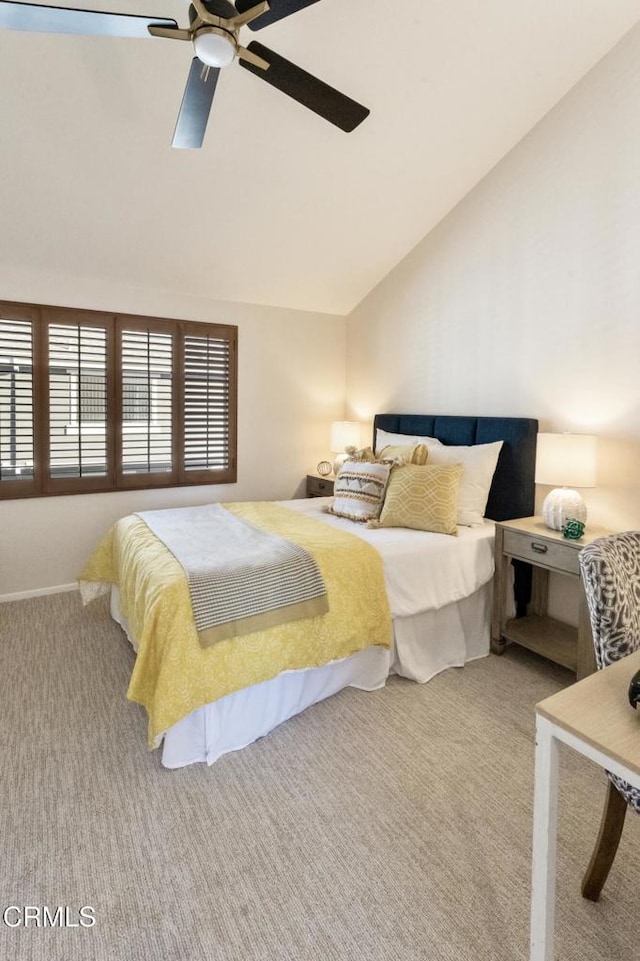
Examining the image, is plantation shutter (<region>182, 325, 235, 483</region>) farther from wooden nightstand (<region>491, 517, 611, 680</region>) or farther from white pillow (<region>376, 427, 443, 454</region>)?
wooden nightstand (<region>491, 517, 611, 680</region>)

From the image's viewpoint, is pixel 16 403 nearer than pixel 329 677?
No

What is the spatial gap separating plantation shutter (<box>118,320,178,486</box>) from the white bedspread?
1827 millimetres

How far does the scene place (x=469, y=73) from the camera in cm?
269

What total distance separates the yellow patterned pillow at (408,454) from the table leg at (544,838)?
7.49 feet

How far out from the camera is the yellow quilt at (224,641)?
74.6 inches

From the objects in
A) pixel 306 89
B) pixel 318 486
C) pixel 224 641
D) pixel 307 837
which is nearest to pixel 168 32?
pixel 306 89

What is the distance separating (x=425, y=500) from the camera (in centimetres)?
286

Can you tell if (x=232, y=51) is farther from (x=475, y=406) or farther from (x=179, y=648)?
(x=475, y=406)

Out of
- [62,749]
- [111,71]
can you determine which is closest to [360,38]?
[111,71]

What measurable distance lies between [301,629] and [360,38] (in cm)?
279

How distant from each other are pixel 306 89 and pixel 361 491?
6.61 feet

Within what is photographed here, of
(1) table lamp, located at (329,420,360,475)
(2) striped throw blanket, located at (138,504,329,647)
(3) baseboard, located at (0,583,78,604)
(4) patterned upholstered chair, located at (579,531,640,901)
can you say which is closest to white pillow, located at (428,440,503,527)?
(2) striped throw blanket, located at (138,504,329,647)

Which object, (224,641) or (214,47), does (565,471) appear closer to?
(224,641)

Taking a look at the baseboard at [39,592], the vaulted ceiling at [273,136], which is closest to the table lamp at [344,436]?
the vaulted ceiling at [273,136]
